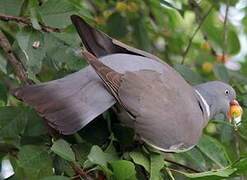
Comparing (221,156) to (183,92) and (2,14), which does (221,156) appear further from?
(2,14)

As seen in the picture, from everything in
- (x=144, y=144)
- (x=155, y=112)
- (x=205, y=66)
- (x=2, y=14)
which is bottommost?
(x=205, y=66)

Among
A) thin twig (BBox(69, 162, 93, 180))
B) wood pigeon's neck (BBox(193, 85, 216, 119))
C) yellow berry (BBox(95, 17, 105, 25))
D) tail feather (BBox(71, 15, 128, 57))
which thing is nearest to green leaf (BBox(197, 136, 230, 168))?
wood pigeon's neck (BBox(193, 85, 216, 119))

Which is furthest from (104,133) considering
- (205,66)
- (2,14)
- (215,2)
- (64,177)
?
(205,66)

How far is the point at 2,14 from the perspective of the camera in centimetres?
237

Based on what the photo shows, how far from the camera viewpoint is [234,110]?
2.74 m

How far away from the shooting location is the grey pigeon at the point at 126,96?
210cm

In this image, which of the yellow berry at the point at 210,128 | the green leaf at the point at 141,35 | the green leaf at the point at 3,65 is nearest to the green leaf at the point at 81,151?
the green leaf at the point at 3,65

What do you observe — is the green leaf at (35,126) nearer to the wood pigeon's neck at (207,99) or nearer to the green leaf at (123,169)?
the green leaf at (123,169)

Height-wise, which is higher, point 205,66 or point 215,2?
point 215,2

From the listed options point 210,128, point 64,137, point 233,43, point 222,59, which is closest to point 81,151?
point 64,137

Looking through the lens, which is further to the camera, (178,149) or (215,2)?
(215,2)

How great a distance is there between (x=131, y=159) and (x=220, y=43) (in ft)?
5.09

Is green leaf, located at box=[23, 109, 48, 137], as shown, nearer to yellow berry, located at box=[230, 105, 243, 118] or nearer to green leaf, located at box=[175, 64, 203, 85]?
green leaf, located at box=[175, 64, 203, 85]

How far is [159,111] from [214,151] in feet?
1.16
